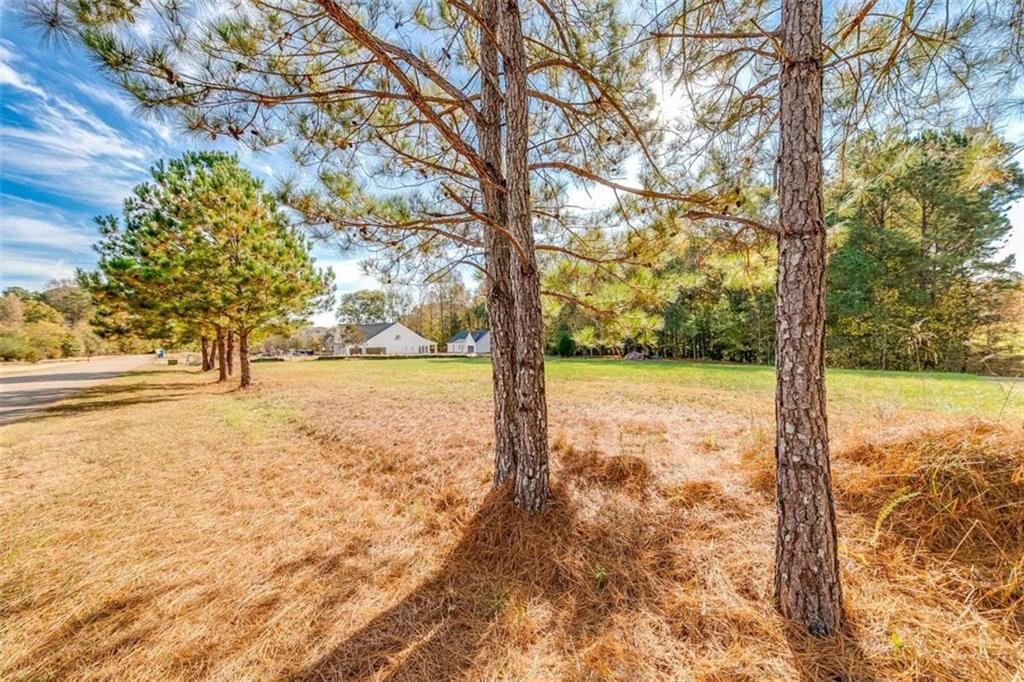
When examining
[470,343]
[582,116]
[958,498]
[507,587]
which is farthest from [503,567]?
[470,343]

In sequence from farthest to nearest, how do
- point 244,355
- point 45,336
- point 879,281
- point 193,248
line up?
point 45,336
point 879,281
point 244,355
point 193,248

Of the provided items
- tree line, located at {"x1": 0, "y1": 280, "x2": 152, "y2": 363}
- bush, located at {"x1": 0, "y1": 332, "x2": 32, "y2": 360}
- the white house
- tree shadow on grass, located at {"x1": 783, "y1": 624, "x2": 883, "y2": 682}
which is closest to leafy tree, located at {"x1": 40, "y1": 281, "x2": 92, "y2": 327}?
tree line, located at {"x1": 0, "y1": 280, "x2": 152, "y2": 363}

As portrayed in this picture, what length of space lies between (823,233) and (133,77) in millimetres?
3875

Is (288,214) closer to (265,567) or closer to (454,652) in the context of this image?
(265,567)

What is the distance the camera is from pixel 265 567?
2158 mm

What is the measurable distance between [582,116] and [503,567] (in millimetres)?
3641

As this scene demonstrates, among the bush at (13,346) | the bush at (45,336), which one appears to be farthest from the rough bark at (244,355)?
the bush at (45,336)

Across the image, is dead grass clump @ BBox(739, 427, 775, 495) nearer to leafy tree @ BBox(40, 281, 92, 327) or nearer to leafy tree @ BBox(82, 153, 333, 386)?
leafy tree @ BBox(82, 153, 333, 386)

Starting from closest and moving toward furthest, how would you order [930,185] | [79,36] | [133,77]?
[79,36] < [133,77] < [930,185]

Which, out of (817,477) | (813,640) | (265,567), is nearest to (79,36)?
(265,567)

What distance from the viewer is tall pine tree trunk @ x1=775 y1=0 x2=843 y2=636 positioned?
5.11 feet

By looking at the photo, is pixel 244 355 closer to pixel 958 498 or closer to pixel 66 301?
pixel 958 498

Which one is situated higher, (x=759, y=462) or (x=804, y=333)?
(x=804, y=333)

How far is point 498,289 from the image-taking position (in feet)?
9.18
